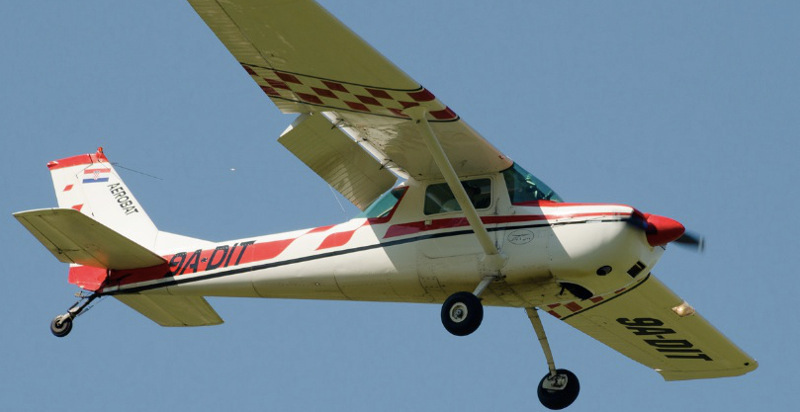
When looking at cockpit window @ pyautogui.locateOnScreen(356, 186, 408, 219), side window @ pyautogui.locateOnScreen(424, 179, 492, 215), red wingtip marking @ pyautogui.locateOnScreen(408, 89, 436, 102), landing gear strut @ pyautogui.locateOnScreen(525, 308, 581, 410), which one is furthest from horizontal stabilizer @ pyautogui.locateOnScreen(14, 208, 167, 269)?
landing gear strut @ pyautogui.locateOnScreen(525, 308, 581, 410)

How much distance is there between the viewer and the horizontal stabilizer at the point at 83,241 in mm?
16016

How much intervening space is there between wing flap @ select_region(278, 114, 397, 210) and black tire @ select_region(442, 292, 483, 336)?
1.95 meters

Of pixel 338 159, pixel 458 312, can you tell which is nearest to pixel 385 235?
pixel 338 159

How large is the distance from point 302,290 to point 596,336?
411 cm

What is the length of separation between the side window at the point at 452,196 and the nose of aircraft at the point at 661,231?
165 cm

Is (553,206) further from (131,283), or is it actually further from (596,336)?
(131,283)

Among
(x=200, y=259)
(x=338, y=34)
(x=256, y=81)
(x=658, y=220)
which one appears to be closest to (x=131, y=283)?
(x=200, y=259)

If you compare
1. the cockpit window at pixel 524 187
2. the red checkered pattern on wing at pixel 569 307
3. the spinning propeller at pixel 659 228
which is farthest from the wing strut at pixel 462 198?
the red checkered pattern on wing at pixel 569 307

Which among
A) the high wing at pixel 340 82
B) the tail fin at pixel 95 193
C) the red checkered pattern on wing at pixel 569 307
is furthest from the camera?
the tail fin at pixel 95 193

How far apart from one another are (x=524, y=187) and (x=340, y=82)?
235 centimetres

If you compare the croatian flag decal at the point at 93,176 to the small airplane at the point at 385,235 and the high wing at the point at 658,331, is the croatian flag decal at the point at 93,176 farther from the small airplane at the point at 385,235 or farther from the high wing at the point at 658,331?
the high wing at the point at 658,331

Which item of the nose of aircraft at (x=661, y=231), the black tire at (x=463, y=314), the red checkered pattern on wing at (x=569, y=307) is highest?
the nose of aircraft at (x=661, y=231)

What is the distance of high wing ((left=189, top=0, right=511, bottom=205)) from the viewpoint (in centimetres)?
1355

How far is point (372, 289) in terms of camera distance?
15.7 meters
